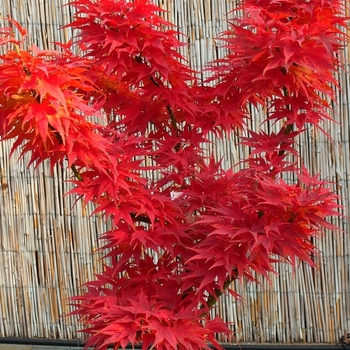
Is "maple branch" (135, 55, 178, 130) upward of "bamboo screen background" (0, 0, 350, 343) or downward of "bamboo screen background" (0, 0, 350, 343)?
upward

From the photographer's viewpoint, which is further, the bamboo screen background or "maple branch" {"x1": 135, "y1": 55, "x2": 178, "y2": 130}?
the bamboo screen background

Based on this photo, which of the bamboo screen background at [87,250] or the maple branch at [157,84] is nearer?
the maple branch at [157,84]

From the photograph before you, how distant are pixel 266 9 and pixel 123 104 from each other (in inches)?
14.9

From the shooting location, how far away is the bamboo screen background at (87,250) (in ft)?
6.31

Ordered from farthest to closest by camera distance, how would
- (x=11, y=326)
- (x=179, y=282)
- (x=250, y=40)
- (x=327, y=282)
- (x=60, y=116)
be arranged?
(x=11, y=326), (x=327, y=282), (x=179, y=282), (x=250, y=40), (x=60, y=116)

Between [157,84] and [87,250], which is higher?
[157,84]

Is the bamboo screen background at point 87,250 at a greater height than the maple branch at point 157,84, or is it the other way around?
the maple branch at point 157,84

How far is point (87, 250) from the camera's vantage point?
207 centimetres

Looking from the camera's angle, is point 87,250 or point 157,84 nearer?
point 157,84

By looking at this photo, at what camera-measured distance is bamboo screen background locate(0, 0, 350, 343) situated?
6.31 feet

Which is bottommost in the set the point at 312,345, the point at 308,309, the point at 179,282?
the point at 312,345

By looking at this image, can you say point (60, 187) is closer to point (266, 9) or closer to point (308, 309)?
point (308, 309)

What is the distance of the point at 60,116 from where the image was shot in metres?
0.87

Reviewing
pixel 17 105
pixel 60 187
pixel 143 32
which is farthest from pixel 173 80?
pixel 60 187
